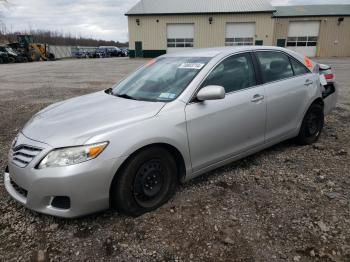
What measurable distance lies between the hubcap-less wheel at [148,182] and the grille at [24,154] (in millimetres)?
903

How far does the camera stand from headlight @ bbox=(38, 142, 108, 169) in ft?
8.20

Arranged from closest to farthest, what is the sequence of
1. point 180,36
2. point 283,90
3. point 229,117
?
point 229,117
point 283,90
point 180,36

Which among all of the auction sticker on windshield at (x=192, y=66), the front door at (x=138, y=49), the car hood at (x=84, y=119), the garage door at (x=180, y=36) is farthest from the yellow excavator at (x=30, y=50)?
the auction sticker on windshield at (x=192, y=66)

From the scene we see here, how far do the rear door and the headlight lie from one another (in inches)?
89.0

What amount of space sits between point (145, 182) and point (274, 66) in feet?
7.95

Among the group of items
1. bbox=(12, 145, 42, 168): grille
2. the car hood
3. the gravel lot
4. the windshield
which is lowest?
the gravel lot

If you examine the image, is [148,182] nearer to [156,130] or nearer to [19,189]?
[156,130]

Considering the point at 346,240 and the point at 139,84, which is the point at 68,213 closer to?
the point at 139,84

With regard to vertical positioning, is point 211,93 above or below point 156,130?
above

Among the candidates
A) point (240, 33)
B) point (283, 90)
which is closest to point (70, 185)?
point (283, 90)

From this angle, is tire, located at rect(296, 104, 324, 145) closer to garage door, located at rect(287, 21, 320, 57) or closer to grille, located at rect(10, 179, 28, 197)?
grille, located at rect(10, 179, 28, 197)

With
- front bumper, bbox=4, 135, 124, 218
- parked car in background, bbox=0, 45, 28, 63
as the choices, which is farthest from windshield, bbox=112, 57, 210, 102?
parked car in background, bbox=0, 45, 28, 63

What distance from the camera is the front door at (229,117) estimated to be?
3.15 meters

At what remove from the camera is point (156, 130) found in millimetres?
2812
